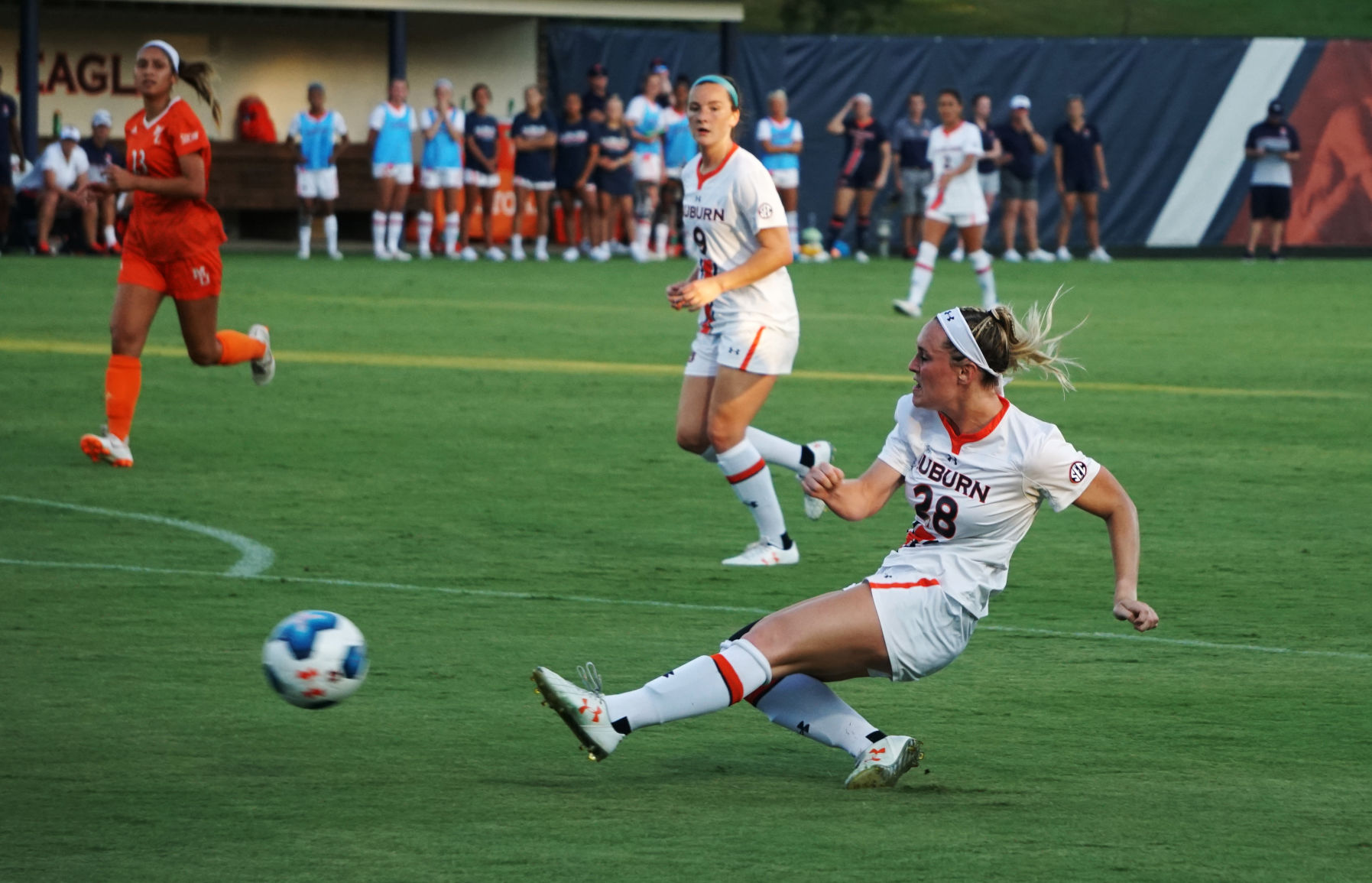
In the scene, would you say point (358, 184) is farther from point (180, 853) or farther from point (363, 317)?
point (180, 853)

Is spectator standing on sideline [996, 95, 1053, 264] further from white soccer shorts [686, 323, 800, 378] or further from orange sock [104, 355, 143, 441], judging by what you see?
white soccer shorts [686, 323, 800, 378]

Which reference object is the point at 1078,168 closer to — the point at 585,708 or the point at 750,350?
the point at 750,350

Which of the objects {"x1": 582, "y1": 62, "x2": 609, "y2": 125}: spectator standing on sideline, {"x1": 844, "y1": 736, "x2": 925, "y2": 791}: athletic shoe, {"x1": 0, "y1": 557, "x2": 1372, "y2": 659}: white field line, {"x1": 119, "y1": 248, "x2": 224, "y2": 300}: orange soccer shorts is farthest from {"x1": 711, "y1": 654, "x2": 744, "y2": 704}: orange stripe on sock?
{"x1": 582, "y1": 62, "x2": 609, "y2": 125}: spectator standing on sideline

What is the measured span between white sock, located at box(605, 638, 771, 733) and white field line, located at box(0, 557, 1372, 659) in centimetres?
241

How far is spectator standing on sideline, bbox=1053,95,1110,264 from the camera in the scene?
3253cm

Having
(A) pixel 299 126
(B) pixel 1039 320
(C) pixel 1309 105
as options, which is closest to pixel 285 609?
(B) pixel 1039 320

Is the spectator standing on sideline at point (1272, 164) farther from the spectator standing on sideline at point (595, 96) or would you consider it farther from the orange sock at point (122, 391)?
the orange sock at point (122, 391)

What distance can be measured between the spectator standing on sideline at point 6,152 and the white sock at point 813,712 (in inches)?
950

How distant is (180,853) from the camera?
4.75m

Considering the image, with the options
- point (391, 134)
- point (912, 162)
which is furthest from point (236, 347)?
point (912, 162)

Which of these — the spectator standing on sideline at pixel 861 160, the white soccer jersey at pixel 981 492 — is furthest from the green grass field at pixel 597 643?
the spectator standing on sideline at pixel 861 160

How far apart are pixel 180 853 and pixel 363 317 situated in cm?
1564

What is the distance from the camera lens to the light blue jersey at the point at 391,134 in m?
29.2

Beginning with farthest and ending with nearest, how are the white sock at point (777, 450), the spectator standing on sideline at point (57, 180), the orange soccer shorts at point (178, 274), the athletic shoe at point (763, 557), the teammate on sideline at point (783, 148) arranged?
1. the teammate on sideline at point (783, 148)
2. the spectator standing on sideline at point (57, 180)
3. the orange soccer shorts at point (178, 274)
4. the white sock at point (777, 450)
5. the athletic shoe at point (763, 557)
